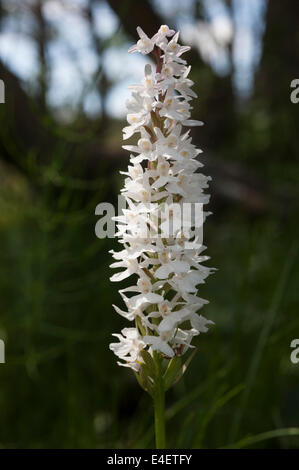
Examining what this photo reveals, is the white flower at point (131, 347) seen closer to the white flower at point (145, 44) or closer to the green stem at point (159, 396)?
the green stem at point (159, 396)

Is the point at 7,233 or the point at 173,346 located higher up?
the point at 7,233

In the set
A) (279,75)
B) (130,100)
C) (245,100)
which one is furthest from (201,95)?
(130,100)

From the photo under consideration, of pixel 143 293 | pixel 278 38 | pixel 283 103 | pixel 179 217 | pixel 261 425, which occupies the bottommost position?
pixel 261 425

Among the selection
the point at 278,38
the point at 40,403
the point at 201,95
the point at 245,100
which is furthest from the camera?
the point at 245,100

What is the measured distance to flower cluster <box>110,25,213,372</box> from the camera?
77cm

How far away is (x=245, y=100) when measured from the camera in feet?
17.4

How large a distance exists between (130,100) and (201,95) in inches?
128

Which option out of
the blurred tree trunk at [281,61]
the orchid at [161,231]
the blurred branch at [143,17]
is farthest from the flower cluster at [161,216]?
the blurred tree trunk at [281,61]

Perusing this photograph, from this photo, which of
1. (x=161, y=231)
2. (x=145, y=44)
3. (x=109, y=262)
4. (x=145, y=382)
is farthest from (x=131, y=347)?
(x=109, y=262)

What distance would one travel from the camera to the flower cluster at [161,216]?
77cm

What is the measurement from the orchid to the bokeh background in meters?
0.28

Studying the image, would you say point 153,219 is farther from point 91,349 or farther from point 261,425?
point 91,349

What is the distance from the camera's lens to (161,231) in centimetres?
79

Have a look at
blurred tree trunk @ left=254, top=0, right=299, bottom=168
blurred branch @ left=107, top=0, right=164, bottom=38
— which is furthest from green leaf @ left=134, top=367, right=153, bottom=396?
blurred tree trunk @ left=254, top=0, right=299, bottom=168
